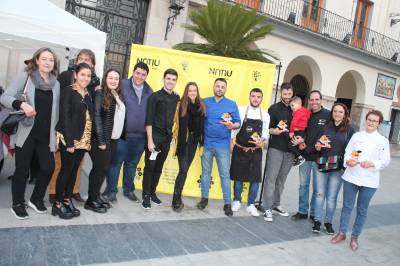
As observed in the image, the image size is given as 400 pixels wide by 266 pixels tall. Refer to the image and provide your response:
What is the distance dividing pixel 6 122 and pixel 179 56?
2.72 m

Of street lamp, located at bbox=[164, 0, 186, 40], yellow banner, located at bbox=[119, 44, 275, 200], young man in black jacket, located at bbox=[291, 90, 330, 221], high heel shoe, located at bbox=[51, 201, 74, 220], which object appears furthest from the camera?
street lamp, located at bbox=[164, 0, 186, 40]

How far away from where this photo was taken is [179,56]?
6.05 meters

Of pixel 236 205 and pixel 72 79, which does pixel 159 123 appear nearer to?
pixel 72 79

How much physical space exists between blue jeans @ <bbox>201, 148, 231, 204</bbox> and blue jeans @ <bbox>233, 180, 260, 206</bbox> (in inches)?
10.6

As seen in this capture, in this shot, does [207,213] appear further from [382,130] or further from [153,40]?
[382,130]

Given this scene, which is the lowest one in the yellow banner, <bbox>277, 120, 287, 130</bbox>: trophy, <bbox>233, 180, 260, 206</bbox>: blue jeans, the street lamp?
<bbox>233, 180, 260, 206</bbox>: blue jeans

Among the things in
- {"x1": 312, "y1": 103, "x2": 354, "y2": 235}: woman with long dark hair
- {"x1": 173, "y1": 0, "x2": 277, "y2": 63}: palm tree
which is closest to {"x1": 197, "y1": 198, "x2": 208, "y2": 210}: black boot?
{"x1": 312, "y1": 103, "x2": 354, "y2": 235}: woman with long dark hair

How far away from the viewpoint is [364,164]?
191 inches

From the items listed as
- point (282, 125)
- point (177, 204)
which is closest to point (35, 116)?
point (177, 204)

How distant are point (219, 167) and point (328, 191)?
5.15 feet

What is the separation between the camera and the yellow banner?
238 inches

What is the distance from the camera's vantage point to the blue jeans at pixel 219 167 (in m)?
5.63

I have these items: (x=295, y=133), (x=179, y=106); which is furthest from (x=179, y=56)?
(x=295, y=133)

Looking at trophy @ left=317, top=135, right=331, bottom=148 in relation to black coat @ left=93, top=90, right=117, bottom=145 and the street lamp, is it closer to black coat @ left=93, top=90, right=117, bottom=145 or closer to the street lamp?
black coat @ left=93, top=90, right=117, bottom=145
